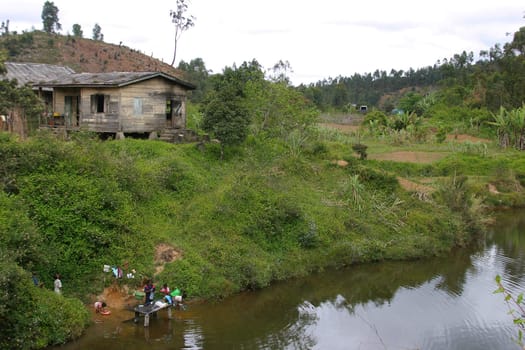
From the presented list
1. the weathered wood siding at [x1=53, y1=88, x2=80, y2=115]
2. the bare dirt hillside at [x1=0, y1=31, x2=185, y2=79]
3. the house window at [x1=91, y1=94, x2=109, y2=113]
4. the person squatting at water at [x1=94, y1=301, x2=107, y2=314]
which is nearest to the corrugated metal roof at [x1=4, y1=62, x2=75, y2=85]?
the weathered wood siding at [x1=53, y1=88, x2=80, y2=115]

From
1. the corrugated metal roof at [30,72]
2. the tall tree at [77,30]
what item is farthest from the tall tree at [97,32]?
the corrugated metal roof at [30,72]

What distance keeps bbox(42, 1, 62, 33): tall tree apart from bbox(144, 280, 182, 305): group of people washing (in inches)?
2157

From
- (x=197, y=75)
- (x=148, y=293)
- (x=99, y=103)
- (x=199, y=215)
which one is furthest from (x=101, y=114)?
(x=197, y=75)

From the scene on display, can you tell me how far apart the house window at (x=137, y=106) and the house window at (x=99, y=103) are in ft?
4.34

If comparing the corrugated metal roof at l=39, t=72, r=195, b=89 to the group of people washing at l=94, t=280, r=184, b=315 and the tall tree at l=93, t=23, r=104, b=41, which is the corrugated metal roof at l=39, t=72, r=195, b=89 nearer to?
the group of people washing at l=94, t=280, r=184, b=315

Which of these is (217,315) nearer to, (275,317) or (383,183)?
(275,317)

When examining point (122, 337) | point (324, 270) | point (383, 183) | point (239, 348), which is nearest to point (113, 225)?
point (122, 337)

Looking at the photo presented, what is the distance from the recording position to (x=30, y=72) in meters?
28.9

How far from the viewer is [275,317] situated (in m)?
15.7

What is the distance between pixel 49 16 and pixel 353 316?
5798 centimetres

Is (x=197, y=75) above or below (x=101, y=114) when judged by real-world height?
above

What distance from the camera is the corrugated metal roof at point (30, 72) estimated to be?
2753 centimetres

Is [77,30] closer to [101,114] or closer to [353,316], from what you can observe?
[101,114]

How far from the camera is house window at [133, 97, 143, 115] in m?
A: 24.9
